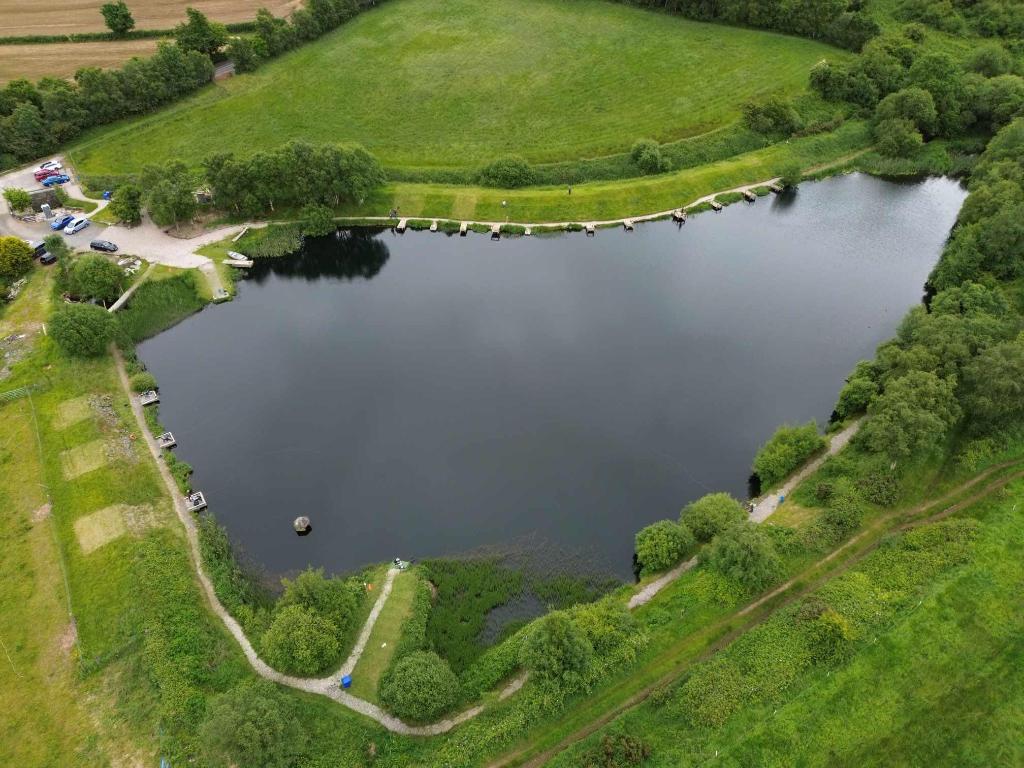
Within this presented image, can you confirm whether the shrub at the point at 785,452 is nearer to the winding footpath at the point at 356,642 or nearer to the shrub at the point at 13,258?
the winding footpath at the point at 356,642

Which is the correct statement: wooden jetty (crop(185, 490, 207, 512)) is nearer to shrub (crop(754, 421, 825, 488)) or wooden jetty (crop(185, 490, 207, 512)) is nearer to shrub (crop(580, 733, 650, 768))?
shrub (crop(580, 733, 650, 768))

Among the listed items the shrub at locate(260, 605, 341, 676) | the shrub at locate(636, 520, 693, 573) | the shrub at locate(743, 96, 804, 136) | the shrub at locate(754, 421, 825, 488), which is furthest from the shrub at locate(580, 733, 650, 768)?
the shrub at locate(743, 96, 804, 136)

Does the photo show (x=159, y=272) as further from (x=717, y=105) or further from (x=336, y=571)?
(x=717, y=105)

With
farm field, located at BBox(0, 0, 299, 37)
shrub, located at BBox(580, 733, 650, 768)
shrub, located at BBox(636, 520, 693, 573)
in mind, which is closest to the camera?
shrub, located at BBox(580, 733, 650, 768)

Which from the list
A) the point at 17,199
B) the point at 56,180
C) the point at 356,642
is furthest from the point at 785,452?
the point at 56,180

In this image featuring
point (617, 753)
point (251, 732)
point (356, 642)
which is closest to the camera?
point (251, 732)

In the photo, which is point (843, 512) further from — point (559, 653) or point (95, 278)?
point (95, 278)

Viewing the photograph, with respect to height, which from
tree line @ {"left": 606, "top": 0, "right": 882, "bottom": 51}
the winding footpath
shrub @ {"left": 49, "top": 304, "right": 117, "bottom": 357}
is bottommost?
the winding footpath

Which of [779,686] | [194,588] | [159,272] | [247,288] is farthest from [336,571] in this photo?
[159,272]
